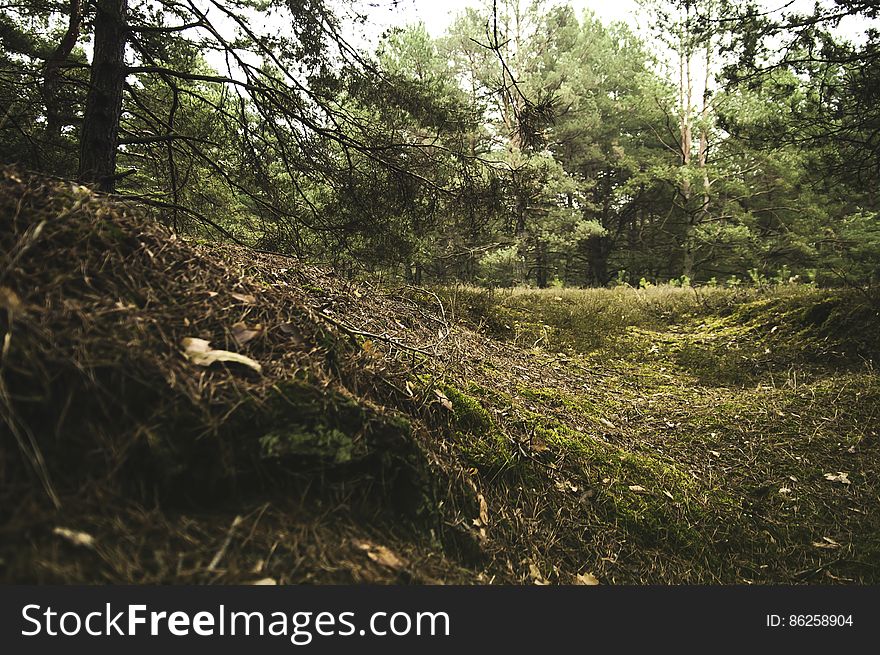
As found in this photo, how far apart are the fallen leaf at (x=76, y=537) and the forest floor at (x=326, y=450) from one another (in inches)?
0.5

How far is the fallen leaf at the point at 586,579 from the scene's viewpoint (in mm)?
2377

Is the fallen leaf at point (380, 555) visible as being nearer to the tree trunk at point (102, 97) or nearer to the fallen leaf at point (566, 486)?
the fallen leaf at point (566, 486)

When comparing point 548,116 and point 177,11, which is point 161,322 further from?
point 177,11

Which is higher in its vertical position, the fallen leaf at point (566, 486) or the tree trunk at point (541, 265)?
the tree trunk at point (541, 265)

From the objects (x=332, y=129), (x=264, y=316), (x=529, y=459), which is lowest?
(x=529, y=459)

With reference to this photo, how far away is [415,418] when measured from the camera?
2514mm

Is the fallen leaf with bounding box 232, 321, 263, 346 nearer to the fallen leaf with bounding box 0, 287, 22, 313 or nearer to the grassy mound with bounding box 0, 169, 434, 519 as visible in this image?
the grassy mound with bounding box 0, 169, 434, 519

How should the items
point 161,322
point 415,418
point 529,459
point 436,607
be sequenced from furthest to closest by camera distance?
1. point 529,459
2. point 415,418
3. point 161,322
4. point 436,607

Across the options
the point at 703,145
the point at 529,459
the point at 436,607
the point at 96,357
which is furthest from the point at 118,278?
the point at 703,145

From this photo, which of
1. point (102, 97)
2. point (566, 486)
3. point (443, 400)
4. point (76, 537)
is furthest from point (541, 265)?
point (76, 537)

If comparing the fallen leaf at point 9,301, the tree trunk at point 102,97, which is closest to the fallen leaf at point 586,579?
the fallen leaf at point 9,301

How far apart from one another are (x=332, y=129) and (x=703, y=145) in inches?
862

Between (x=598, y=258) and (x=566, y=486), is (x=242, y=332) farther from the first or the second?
(x=598, y=258)

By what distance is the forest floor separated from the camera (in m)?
1.38
